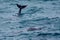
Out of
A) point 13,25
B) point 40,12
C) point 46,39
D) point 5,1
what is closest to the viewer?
point 46,39

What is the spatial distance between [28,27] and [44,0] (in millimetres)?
9683

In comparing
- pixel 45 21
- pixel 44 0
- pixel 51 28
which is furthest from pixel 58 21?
pixel 44 0

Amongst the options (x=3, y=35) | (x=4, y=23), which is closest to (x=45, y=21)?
(x=4, y=23)

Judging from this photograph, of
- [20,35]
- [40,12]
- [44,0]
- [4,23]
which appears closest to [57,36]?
[20,35]

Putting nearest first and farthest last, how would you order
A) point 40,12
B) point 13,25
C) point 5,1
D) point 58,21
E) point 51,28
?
point 51,28, point 13,25, point 58,21, point 40,12, point 5,1

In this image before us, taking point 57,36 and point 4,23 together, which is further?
point 4,23

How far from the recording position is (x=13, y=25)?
11.5 meters

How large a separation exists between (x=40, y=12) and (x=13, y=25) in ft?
12.4

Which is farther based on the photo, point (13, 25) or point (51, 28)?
point (13, 25)

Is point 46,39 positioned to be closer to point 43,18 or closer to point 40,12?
point 43,18

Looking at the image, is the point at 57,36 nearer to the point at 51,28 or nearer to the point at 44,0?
the point at 51,28

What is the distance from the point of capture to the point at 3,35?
32.7ft

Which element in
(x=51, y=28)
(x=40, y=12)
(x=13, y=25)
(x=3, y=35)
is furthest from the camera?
(x=40, y=12)

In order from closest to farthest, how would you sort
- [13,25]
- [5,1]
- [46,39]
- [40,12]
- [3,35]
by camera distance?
1. [46,39]
2. [3,35]
3. [13,25]
4. [40,12]
5. [5,1]
